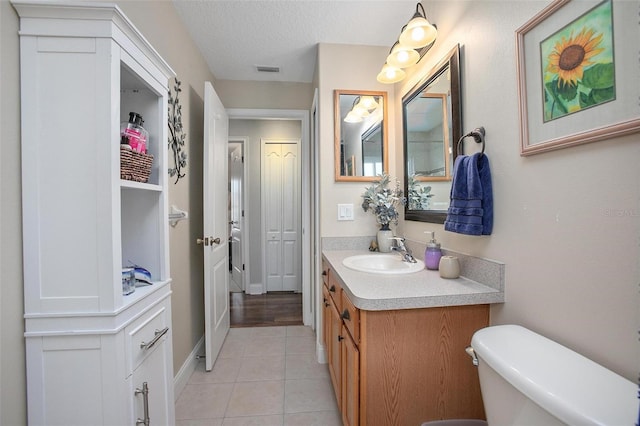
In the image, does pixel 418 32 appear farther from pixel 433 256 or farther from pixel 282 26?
pixel 433 256

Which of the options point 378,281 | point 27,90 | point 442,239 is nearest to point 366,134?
point 442,239

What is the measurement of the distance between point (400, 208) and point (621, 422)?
1.51 metres

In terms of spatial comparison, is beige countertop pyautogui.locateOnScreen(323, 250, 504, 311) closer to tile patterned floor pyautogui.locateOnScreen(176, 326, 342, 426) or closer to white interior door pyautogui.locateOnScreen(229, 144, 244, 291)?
tile patterned floor pyautogui.locateOnScreen(176, 326, 342, 426)

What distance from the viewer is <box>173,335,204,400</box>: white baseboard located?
65.1 inches

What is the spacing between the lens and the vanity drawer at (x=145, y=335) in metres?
0.83

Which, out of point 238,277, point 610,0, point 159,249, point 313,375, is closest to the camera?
point 610,0

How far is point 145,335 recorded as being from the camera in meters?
0.93

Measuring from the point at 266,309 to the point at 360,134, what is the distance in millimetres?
2291

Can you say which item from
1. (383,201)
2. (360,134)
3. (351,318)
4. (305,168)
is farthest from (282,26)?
(351,318)

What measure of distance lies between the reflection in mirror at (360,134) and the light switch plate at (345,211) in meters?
0.20

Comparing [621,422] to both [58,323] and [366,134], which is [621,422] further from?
[366,134]

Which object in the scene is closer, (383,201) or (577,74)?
(577,74)

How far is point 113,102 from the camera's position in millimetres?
780

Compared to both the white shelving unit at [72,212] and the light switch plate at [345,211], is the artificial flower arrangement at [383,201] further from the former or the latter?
the white shelving unit at [72,212]
